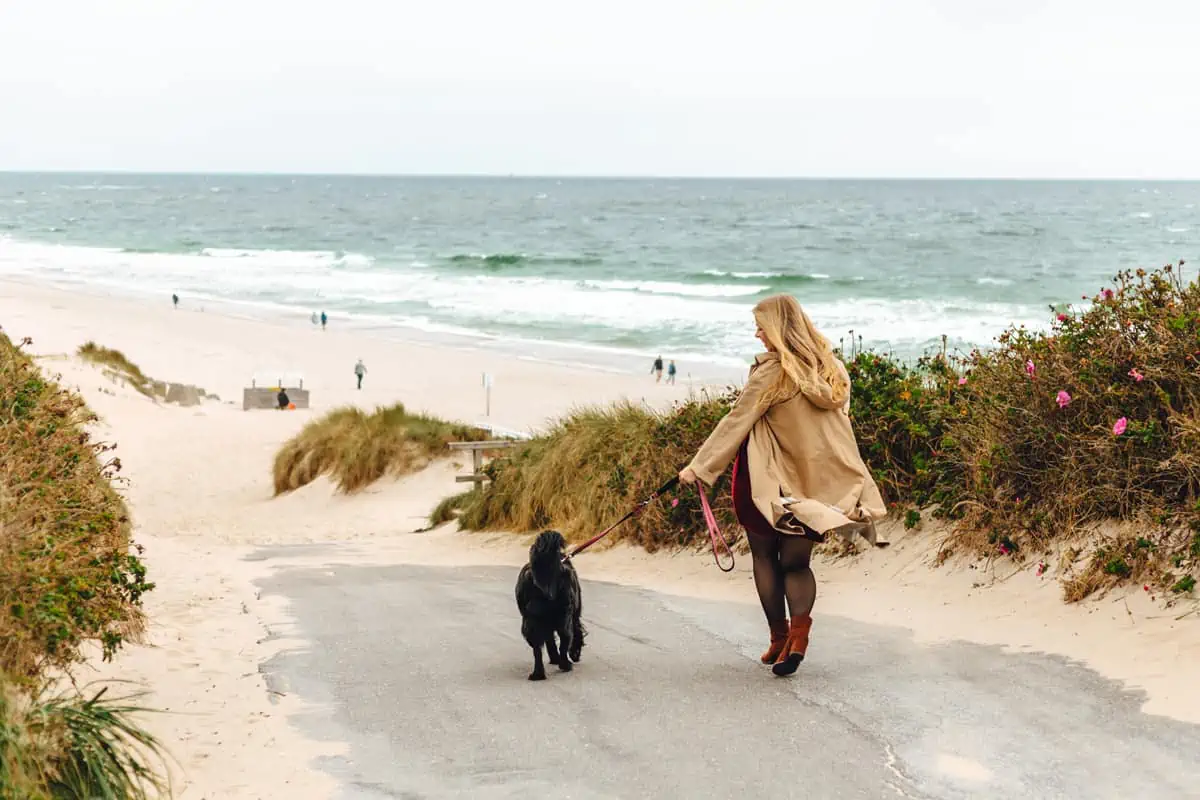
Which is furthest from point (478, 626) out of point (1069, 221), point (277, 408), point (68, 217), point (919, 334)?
point (68, 217)

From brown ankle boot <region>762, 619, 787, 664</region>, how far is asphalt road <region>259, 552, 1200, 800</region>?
13 cm

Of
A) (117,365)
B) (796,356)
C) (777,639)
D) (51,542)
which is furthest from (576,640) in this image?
(117,365)

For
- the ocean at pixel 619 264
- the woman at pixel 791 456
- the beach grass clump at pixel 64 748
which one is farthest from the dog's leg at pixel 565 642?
the ocean at pixel 619 264

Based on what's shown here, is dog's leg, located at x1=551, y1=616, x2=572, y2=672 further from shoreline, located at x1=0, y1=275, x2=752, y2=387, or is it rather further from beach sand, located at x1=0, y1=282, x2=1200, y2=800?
shoreline, located at x1=0, y1=275, x2=752, y2=387

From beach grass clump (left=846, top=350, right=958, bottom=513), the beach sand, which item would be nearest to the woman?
the beach sand

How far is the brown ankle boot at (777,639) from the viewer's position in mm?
6434

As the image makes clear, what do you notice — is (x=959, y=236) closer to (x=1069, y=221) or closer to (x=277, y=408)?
(x=1069, y=221)

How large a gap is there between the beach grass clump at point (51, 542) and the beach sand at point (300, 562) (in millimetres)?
558

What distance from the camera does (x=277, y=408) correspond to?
29.8m

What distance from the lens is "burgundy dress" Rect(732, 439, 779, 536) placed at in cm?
630

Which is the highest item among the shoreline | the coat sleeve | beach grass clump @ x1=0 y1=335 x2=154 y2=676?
the coat sleeve

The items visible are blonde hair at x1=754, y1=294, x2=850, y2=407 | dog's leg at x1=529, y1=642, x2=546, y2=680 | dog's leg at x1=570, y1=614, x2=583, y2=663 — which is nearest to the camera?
blonde hair at x1=754, y1=294, x2=850, y2=407

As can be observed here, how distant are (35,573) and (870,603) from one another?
510 cm

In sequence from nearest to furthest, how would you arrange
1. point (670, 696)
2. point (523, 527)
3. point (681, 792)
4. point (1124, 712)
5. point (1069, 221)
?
point (681, 792) < point (1124, 712) < point (670, 696) < point (523, 527) < point (1069, 221)
